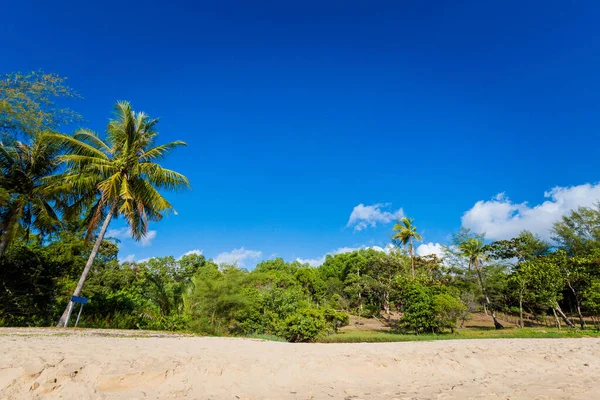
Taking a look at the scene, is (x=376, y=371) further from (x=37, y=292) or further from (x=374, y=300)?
(x=374, y=300)

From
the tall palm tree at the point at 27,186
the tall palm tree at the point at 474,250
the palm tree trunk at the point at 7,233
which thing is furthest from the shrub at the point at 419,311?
the palm tree trunk at the point at 7,233

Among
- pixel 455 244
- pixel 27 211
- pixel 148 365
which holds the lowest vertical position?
pixel 148 365

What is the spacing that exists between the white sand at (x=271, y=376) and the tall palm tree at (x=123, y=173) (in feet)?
27.0

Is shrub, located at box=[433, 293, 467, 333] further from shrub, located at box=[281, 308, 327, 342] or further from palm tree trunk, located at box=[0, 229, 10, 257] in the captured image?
palm tree trunk, located at box=[0, 229, 10, 257]

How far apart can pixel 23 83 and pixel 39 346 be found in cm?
623

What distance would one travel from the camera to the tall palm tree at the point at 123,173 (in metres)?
13.1

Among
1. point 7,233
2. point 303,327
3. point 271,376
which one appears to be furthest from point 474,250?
point 7,233

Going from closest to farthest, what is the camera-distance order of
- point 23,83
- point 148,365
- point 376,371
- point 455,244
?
point 148,365
point 376,371
point 23,83
point 455,244

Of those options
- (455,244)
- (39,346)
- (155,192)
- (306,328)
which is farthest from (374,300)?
(39,346)

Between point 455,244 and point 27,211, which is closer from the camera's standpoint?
point 27,211

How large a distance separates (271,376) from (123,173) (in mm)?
11979

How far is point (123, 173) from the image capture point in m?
13.8

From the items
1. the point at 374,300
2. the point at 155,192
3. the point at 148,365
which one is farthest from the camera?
the point at 374,300

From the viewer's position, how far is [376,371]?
21.5 feet
